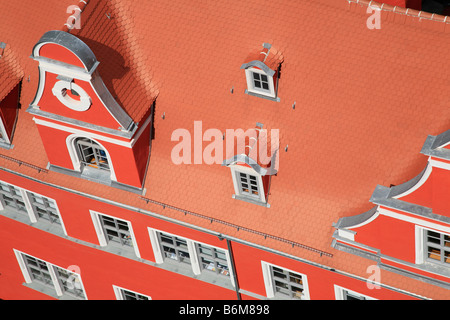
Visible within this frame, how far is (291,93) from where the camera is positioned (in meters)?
26.6

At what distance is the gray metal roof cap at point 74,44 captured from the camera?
25.2 m

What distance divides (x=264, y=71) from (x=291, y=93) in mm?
1586

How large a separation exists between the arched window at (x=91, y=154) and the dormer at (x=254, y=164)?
5497 millimetres

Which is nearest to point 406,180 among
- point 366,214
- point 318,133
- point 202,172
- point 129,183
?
point 366,214

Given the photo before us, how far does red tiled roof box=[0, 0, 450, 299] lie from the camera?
2505 centimetres

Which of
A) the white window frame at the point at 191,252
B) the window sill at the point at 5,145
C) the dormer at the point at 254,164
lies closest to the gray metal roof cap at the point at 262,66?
the dormer at the point at 254,164

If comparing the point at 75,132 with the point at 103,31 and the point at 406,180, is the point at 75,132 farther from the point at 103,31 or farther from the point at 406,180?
the point at 406,180

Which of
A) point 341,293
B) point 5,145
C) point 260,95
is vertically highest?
point 260,95

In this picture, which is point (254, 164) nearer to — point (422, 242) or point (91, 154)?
point (422, 242)

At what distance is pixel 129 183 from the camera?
29.4 meters

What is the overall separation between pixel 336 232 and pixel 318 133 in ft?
11.9

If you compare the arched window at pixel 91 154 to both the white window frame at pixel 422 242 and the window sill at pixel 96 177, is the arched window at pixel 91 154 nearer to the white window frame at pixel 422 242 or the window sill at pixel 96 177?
the window sill at pixel 96 177

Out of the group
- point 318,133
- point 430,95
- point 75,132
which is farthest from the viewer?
point 75,132

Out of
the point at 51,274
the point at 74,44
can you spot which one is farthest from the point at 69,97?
the point at 51,274
